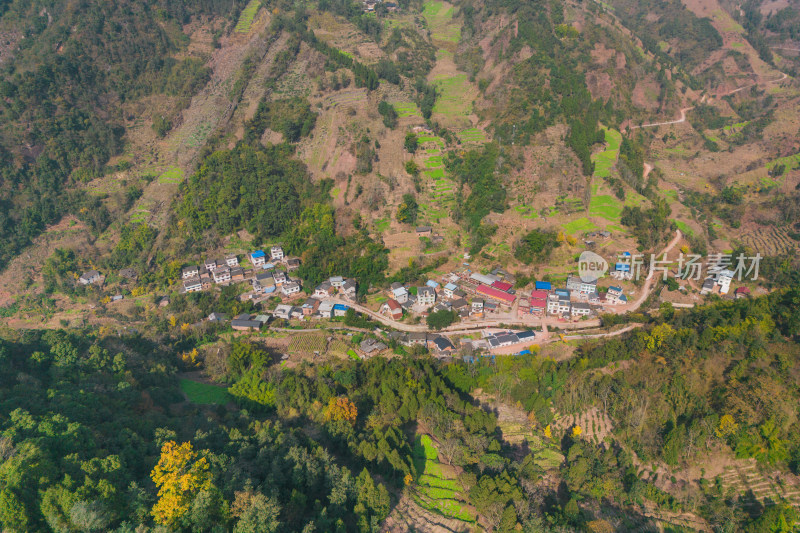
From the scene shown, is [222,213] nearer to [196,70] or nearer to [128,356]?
[128,356]

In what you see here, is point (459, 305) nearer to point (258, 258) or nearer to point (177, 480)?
point (258, 258)

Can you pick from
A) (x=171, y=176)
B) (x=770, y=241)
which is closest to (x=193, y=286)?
(x=171, y=176)

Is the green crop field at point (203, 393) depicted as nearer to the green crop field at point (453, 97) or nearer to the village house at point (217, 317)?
the village house at point (217, 317)

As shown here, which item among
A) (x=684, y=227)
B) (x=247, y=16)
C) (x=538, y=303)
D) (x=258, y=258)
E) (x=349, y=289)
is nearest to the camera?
(x=538, y=303)

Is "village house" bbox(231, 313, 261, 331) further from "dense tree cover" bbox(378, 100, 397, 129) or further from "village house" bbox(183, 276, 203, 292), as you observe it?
"dense tree cover" bbox(378, 100, 397, 129)

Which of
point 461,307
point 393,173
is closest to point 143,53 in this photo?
point 393,173
